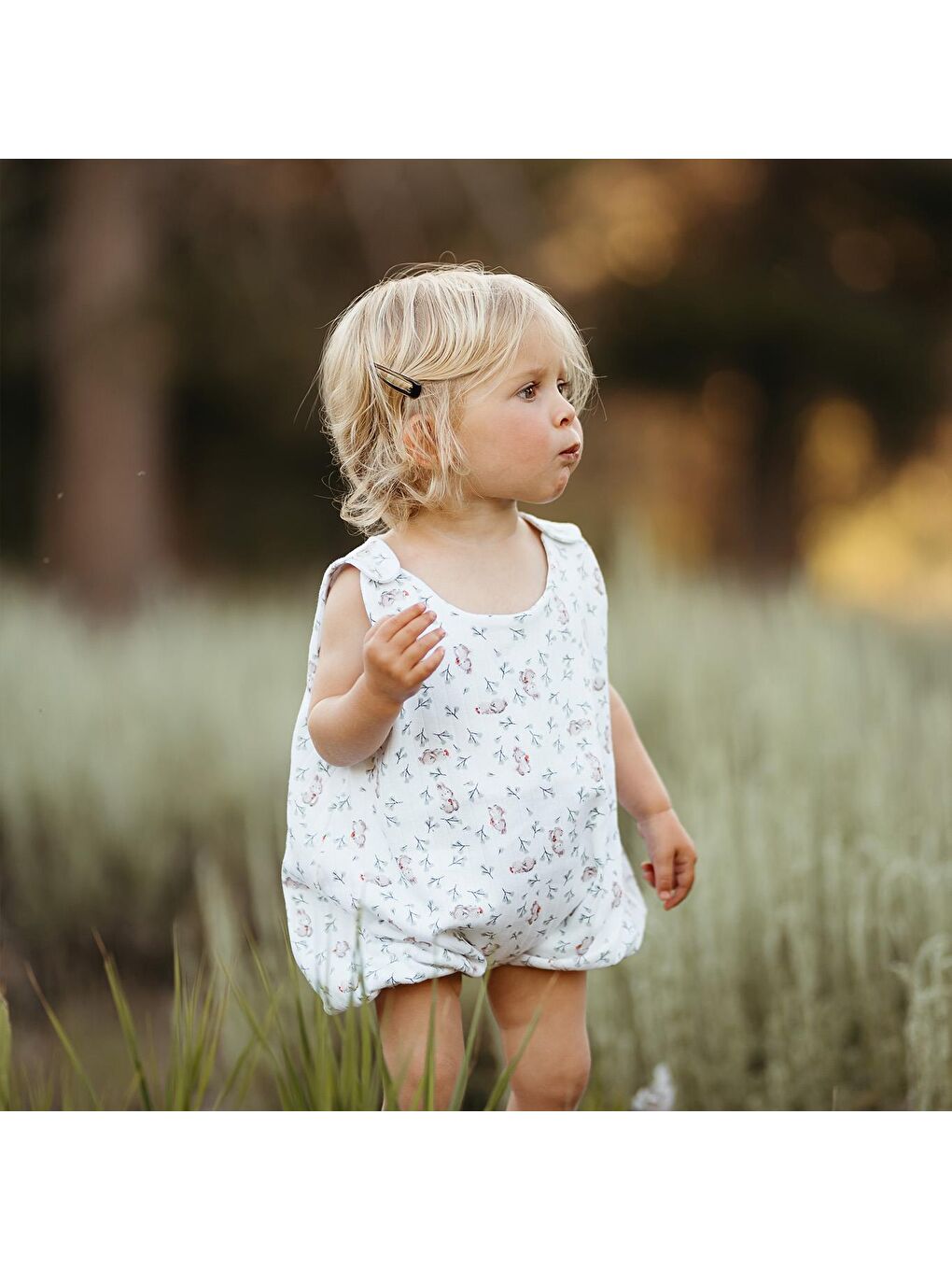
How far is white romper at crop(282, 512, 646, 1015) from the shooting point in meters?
1.59

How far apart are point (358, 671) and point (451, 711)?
0.43 ft

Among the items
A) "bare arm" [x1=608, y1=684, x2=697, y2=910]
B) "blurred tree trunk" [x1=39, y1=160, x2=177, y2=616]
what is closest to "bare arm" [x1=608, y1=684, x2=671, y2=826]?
"bare arm" [x1=608, y1=684, x2=697, y2=910]

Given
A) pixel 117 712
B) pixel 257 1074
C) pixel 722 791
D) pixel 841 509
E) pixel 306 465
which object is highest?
pixel 306 465

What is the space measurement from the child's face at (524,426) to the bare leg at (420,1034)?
26.9 inches

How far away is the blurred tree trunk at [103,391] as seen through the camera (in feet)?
8.95

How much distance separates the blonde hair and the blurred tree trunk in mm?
1178

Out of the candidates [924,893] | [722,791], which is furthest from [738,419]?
[924,893]

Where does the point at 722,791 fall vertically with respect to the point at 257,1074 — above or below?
above

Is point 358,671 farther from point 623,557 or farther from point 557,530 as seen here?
point 623,557

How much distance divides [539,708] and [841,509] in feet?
4.16

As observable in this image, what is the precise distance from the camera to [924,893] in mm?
2162

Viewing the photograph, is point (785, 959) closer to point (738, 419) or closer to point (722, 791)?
point (722, 791)

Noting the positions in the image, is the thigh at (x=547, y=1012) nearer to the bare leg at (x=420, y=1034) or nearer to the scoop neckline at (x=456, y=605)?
the bare leg at (x=420, y=1034)

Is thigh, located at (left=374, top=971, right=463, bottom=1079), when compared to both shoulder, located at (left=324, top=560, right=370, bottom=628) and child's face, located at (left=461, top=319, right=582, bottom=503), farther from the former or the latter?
child's face, located at (left=461, top=319, right=582, bottom=503)
